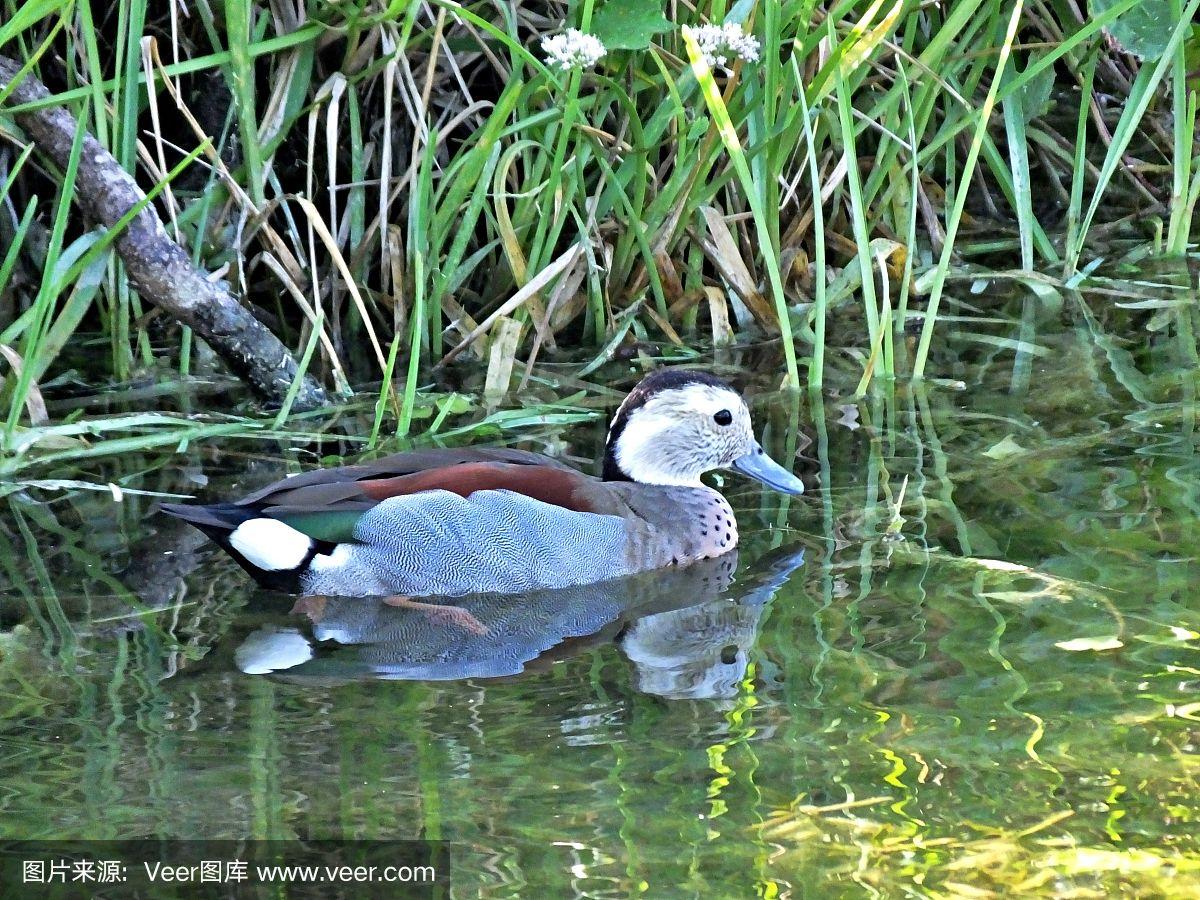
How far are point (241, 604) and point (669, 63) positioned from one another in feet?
7.87

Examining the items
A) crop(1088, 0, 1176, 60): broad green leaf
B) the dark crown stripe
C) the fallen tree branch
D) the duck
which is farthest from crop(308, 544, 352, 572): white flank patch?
crop(1088, 0, 1176, 60): broad green leaf

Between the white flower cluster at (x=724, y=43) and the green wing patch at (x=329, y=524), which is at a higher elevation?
the white flower cluster at (x=724, y=43)

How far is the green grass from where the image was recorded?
499 cm

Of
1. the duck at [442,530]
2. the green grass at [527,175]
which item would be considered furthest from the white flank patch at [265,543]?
the green grass at [527,175]

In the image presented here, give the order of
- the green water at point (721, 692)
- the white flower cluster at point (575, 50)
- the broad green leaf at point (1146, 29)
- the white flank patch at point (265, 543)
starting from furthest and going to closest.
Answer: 1. the broad green leaf at point (1146, 29)
2. the white flower cluster at point (575, 50)
3. the white flank patch at point (265, 543)
4. the green water at point (721, 692)

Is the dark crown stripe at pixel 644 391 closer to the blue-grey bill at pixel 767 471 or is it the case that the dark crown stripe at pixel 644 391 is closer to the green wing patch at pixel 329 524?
the blue-grey bill at pixel 767 471

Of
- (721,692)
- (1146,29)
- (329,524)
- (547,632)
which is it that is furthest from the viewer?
(1146,29)

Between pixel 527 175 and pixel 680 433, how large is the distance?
1238mm

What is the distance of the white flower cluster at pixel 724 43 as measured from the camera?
4.82m

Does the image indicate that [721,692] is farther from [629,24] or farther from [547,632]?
[629,24]

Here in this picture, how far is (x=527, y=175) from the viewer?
5.42 metres

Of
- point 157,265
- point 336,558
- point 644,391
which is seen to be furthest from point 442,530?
point 157,265

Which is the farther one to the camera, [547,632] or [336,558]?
[336,558]

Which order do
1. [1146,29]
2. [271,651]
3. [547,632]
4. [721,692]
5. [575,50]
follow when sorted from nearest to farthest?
[721,692]
[271,651]
[547,632]
[575,50]
[1146,29]
